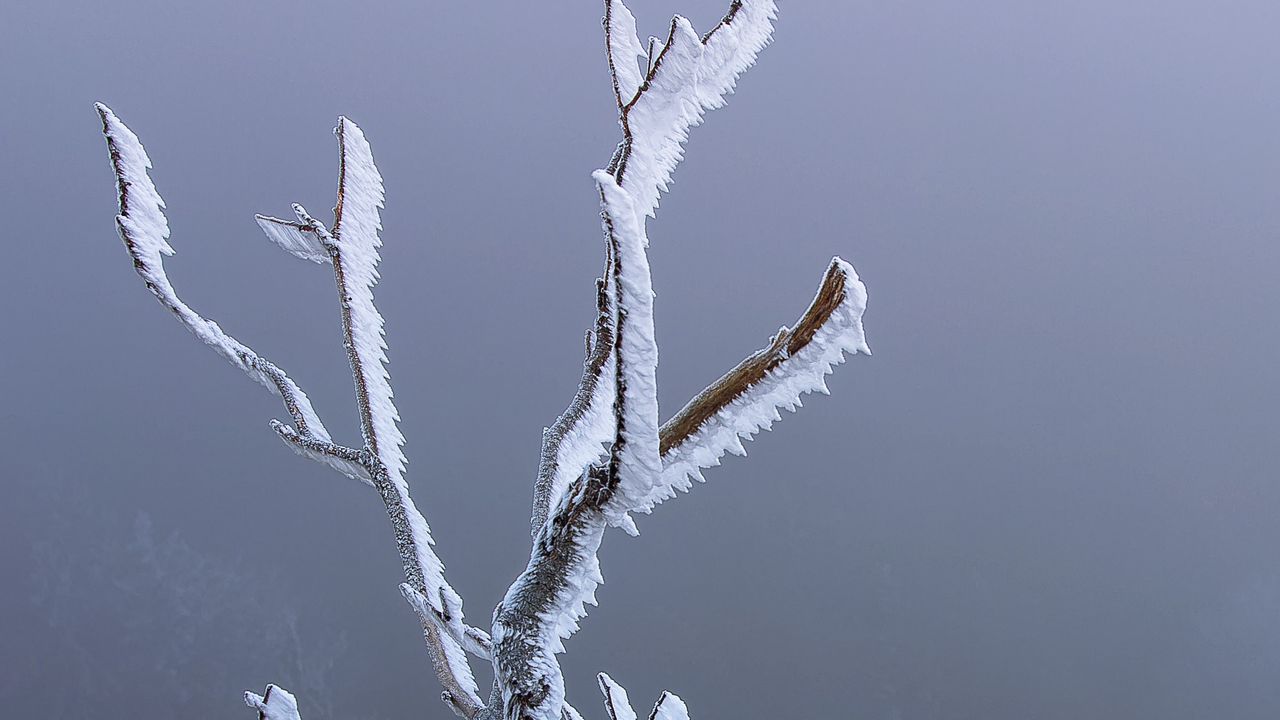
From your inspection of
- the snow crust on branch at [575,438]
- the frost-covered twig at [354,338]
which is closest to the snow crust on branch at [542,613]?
the snow crust on branch at [575,438]

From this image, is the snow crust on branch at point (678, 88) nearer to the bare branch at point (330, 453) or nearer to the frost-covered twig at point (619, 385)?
the frost-covered twig at point (619, 385)

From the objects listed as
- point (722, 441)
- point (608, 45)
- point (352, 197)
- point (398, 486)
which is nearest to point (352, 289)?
point (352, 197)

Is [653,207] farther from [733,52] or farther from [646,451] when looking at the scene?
[646,451]

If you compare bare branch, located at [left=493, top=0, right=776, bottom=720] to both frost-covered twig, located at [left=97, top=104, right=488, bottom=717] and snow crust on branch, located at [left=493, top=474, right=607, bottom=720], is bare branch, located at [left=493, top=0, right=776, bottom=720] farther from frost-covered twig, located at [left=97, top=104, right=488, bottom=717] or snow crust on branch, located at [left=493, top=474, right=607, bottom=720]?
frost-covered twig, located at [left=97, top=104, right=488, bottom=717]

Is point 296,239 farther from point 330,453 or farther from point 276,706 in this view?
point 276,706

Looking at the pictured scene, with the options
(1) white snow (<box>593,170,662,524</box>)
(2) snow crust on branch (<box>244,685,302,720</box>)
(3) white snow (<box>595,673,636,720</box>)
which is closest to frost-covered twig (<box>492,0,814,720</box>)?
(1) white snow (<box>593,170,662,524</box>)

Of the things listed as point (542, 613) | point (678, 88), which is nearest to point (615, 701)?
point (542, 613)

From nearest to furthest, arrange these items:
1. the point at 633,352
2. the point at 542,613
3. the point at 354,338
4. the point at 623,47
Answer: the point at 633,352 → the point at 542,613 → the point at 623,47 → the point at 354,338

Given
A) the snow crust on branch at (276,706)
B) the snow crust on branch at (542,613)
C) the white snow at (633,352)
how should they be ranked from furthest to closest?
the snow crust on branch at (276,706)
the snow crust on branch at (542,613)
the white snow at (633,352)

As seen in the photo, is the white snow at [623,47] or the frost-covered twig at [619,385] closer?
the frost-covered twig at [619,385]
